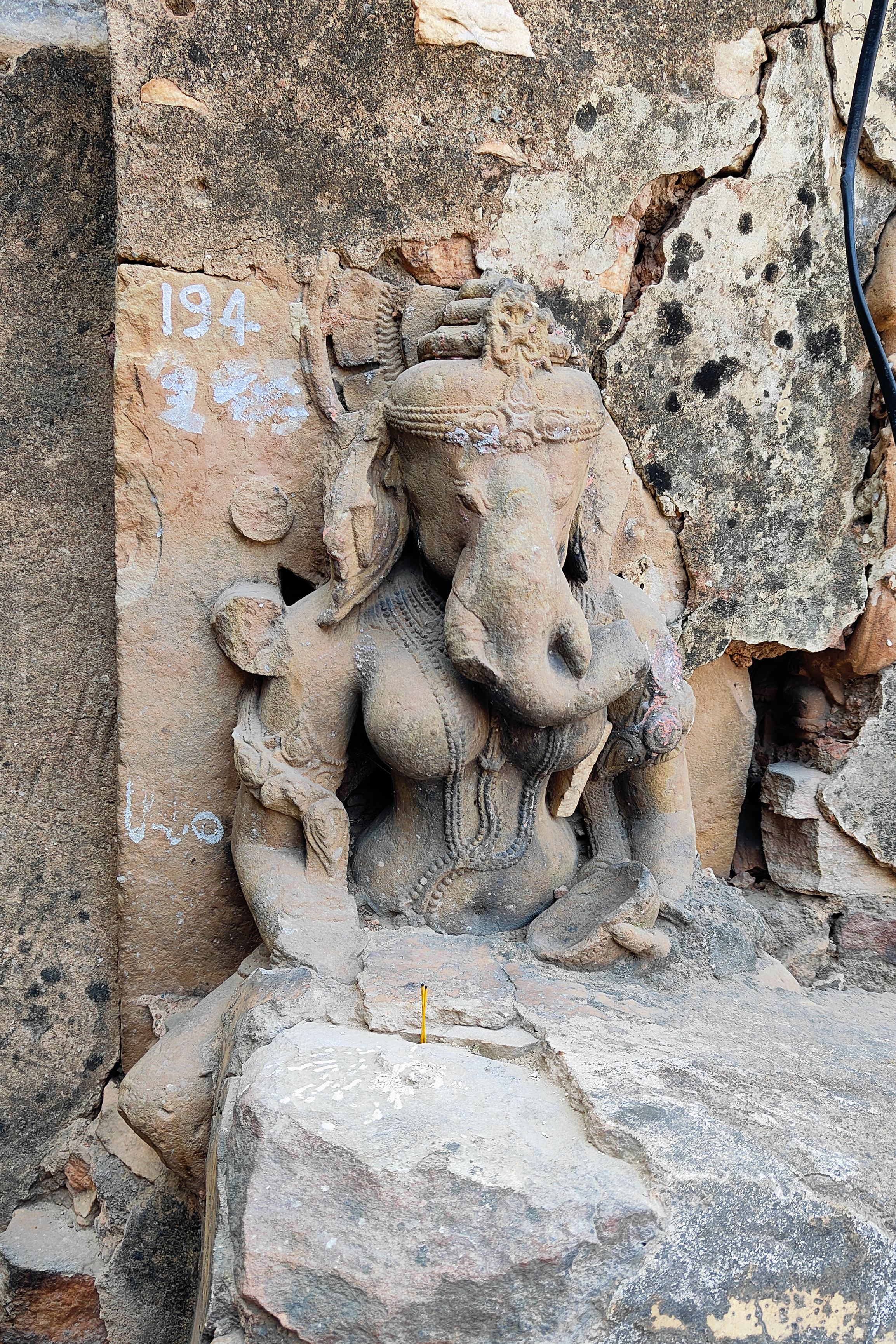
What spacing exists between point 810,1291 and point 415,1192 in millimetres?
526

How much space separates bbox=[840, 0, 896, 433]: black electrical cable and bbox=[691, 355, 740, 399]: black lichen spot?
0.29m

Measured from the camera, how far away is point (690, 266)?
248 centimetres

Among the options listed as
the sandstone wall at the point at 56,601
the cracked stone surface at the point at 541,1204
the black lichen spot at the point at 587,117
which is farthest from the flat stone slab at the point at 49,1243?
the black lichen spot at the point at 587,117

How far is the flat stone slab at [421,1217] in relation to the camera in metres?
1.37

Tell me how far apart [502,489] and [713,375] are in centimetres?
86

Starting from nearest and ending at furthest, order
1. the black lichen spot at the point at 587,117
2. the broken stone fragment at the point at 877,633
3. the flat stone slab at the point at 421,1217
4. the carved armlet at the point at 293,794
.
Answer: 1. the flat stone slab at the point at 421,1217
2. the carved armlet at the point at 293,794
3. the black lichen spot at the point at 587,117
4. the broken stone fragment at the point at 877,633

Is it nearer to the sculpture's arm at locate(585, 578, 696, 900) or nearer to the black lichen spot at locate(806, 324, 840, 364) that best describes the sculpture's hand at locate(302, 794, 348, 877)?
the sculpture's arm at locate(585, 578, 696, 900)

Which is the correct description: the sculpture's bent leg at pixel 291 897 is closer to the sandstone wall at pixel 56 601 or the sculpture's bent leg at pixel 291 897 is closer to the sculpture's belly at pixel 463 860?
the sculpture's belly at pixel 463 860

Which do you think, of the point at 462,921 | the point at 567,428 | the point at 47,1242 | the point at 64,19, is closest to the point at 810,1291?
the point at 462,921

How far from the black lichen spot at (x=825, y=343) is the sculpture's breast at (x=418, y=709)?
1197mm


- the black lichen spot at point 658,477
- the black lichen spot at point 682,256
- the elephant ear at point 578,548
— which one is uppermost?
the black lichen spot at point 682,256

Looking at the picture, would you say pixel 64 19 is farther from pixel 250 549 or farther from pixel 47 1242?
pixel 47 1242

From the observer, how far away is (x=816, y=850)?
115 inches

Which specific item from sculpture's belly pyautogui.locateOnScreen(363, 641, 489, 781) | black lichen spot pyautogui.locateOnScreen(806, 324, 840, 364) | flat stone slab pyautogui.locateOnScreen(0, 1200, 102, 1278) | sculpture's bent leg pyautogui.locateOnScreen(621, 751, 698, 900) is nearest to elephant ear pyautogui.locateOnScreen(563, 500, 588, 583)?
sculpture's belly pyautogui.locateOnScreen(363, 641, 489, 781)
